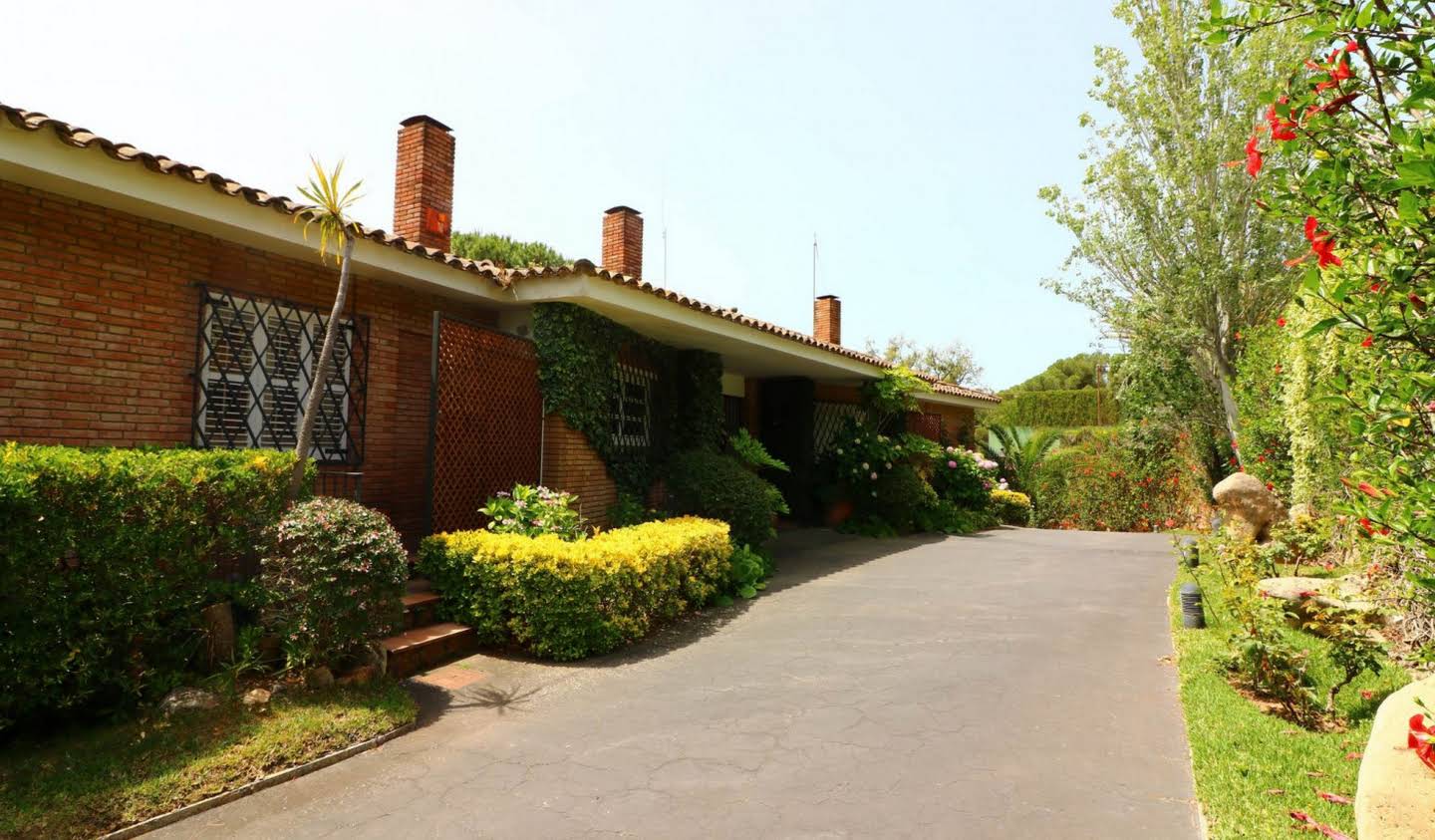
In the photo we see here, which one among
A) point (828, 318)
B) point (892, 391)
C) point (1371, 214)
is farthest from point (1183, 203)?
point (1371, 214)

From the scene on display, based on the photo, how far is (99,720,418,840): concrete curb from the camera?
124 inches

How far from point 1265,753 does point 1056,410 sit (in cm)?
2511

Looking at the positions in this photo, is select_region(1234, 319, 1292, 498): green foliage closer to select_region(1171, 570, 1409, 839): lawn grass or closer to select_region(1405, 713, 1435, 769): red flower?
select_region(1171, 570, 1409, 839): lawn grass

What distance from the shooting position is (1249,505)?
9.48 meters

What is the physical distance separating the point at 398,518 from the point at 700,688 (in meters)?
4.00

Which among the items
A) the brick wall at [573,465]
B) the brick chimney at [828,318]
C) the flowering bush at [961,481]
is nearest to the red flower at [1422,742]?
the brick wall at [573,465]

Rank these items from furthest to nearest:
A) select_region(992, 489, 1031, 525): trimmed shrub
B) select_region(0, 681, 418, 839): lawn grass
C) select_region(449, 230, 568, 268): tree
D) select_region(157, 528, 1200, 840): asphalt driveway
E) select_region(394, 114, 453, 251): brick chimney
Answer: select_region(449, 230, 568, 268): tree, select_region(992, 489, 1031, 525): trimmed shrub, select_region(394, 114, 453, 251): brick chimney, select_region(157, 528, 1200, 840): asphalt driveway, select_region(0, 681, 418, 839): lawn grass

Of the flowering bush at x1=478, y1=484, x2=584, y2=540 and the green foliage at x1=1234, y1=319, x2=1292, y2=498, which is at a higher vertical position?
the green foliage at x1=1234, y1=319, x2=1292, y2=498

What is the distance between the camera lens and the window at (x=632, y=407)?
9672mm

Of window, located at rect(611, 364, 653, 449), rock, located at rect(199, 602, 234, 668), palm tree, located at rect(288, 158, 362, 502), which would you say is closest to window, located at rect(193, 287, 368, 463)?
palm tree, located at rect(288, 158, 362, 502)

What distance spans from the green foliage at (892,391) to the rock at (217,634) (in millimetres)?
11467

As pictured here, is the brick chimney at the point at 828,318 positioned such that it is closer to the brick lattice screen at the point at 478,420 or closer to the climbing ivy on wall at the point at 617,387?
the climbing ivy on wall at the point at 617,387

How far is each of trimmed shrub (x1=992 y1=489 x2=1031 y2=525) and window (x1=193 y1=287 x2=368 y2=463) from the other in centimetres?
1385

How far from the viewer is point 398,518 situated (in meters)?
7.46
